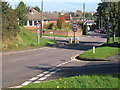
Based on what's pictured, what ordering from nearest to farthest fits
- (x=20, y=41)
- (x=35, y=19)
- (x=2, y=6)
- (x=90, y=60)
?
(x=90, y=60) → (x=2, y=6) → (x=20, y=41) → (x=35, y=19)

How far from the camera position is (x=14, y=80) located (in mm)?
12953

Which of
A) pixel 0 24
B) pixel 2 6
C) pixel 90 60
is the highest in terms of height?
pixel 2 6

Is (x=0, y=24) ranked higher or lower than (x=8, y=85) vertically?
higher

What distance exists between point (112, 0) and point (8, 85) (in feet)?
109

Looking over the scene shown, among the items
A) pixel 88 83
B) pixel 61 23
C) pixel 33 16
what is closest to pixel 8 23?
pixel 88 83

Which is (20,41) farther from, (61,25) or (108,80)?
(61,25)

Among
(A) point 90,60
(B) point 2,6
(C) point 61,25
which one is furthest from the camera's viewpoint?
(C) point 61,25

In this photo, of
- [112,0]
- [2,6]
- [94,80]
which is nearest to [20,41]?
[2,6]

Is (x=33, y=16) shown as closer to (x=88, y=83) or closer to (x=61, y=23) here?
(x=61, y=23)

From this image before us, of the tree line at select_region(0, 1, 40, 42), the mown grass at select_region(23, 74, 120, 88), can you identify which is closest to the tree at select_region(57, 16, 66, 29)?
the tree line at select_region(0, 1, 40, 42)

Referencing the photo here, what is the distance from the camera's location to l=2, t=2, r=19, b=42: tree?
113ft

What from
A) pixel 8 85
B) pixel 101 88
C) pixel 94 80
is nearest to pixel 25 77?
pixel 8 85

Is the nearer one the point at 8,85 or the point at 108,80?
the point at 108,80

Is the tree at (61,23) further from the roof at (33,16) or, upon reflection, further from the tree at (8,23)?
the tree at (8,23)
